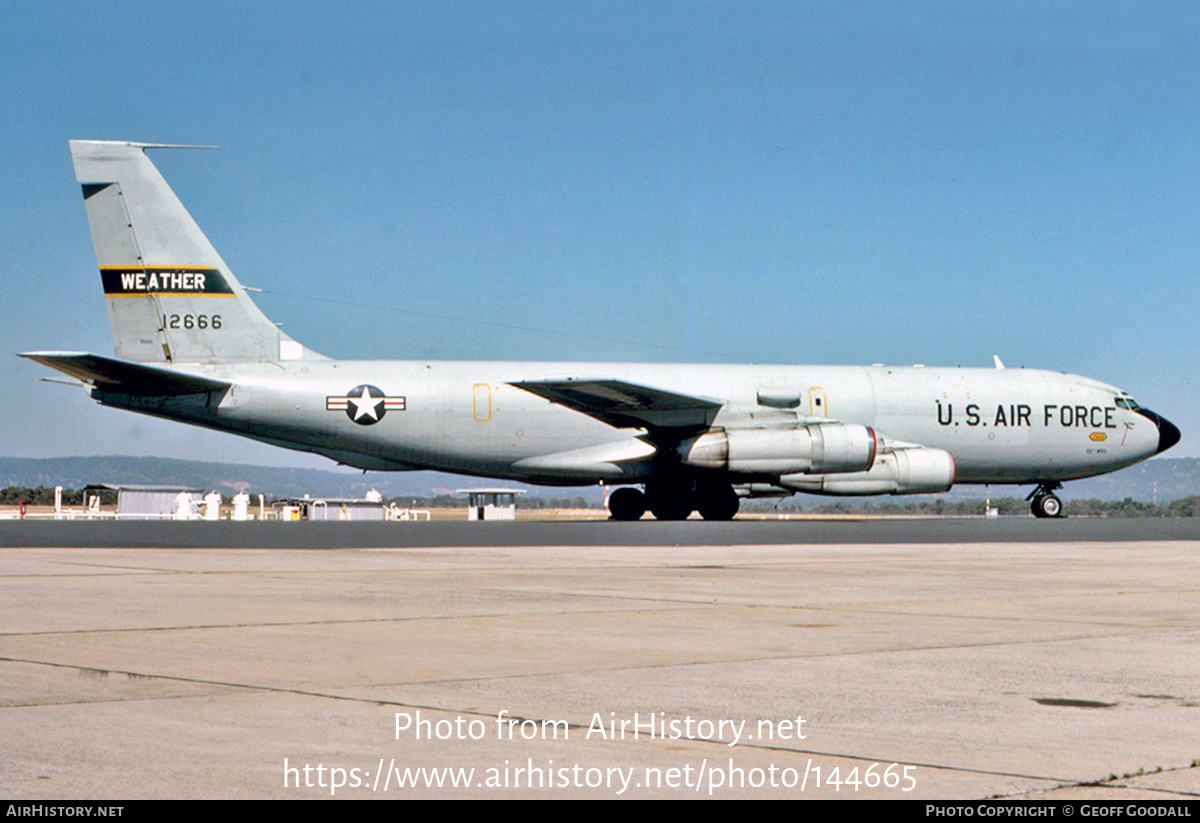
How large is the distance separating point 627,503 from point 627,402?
3941 millimetres

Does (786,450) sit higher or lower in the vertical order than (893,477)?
higher

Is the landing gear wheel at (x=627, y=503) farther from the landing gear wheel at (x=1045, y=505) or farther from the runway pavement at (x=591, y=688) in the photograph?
the runway pavement at (x=591, y=688)

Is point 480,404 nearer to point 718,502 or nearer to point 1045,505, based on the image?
point 718,502

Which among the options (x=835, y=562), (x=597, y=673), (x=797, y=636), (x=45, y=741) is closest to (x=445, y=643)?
(x=597, y=673)

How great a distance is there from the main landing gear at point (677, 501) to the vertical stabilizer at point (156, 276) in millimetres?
8308

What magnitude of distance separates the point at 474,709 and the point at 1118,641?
14.0 ft

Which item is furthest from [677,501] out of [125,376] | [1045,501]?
[125,376]

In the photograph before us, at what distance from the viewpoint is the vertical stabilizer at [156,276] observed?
28.0 meters

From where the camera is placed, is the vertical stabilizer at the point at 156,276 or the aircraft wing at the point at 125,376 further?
the vertical stabilizer at the point at 156,276

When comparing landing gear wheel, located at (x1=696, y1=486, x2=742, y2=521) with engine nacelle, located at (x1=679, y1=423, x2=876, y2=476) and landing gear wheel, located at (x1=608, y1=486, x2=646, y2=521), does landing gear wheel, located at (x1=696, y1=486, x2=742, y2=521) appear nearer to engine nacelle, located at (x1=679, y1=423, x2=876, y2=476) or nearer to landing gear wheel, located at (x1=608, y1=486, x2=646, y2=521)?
engine nacelle, located at (x1=679, y1=423, x2=876, y2=476)

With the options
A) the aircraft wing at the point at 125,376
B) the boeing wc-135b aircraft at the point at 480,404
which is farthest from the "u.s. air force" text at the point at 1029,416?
the aircraft wing at the point at 125,376

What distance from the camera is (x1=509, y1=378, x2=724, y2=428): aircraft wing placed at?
26422mm

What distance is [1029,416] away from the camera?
3156 cm
